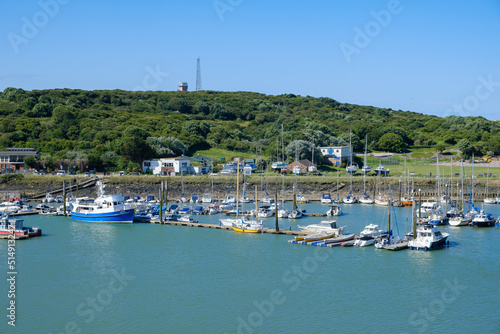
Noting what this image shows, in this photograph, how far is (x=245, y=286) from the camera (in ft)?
91.0

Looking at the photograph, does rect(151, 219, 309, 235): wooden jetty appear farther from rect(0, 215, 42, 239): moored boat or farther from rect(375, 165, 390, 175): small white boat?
rect(375, 165, 390, 175): small white boat

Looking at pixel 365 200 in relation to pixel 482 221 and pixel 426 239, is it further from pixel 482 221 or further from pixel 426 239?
pixel 426 239

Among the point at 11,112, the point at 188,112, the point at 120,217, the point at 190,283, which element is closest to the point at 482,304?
the point at 190,283

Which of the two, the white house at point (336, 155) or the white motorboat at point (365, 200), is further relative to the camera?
the white house at point (336, 155)

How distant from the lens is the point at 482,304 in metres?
25.3

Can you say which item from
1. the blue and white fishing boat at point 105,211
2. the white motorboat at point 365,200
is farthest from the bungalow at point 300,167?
the blue and white fishing boat at point 105,211

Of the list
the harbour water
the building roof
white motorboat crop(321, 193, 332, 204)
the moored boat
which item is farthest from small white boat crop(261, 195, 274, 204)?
the moored boat

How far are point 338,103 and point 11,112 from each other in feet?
299

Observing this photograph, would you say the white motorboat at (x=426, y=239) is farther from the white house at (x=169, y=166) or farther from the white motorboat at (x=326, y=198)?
the white house at (x=169, y=166)

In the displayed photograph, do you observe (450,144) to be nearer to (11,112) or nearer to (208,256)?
(208,256)

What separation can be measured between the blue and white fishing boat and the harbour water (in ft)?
22.2
